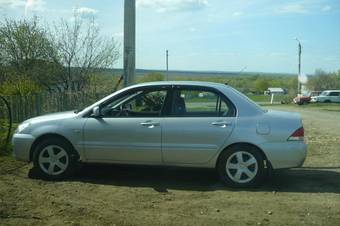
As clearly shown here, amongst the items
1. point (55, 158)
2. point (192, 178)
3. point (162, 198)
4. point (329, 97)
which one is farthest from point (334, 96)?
point (162, 198)

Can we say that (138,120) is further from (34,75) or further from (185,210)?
(34,75)

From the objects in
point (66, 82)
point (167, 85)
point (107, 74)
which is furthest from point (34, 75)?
point (167, 85)

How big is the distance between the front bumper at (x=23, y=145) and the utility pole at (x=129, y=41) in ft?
18.4

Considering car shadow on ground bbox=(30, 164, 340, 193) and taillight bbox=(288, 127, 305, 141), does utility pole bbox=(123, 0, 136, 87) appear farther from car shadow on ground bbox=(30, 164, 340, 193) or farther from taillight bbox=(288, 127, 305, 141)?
taillight bbox=(288, 127, 305, 141)

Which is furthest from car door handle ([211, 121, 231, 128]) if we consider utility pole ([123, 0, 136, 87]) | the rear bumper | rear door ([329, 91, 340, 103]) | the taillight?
rear door ([329, 91, 340, 103])

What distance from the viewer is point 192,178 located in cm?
866

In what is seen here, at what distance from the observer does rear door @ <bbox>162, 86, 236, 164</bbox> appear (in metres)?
7.94

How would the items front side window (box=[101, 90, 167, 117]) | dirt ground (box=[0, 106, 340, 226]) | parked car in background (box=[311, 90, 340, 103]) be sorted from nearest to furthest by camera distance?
dirt ground (box=[0, 106, 340, 226]) → front side window (box=[101, 90, 167, 117]) → parked car in background (box=[311, 90, 340, 103])

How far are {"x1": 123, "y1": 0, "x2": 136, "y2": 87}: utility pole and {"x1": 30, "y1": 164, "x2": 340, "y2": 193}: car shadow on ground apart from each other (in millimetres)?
4993

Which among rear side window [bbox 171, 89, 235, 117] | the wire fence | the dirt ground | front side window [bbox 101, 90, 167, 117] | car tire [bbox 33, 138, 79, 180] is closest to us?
the dirt ground

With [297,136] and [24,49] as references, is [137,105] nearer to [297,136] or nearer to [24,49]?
[297,136]

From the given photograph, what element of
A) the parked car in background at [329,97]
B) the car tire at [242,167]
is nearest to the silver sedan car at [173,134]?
the car tire at [242,167]

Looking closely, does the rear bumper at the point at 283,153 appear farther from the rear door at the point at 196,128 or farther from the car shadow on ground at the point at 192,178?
the rear door at the point at 196,128

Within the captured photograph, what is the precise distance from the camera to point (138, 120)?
323 inches
